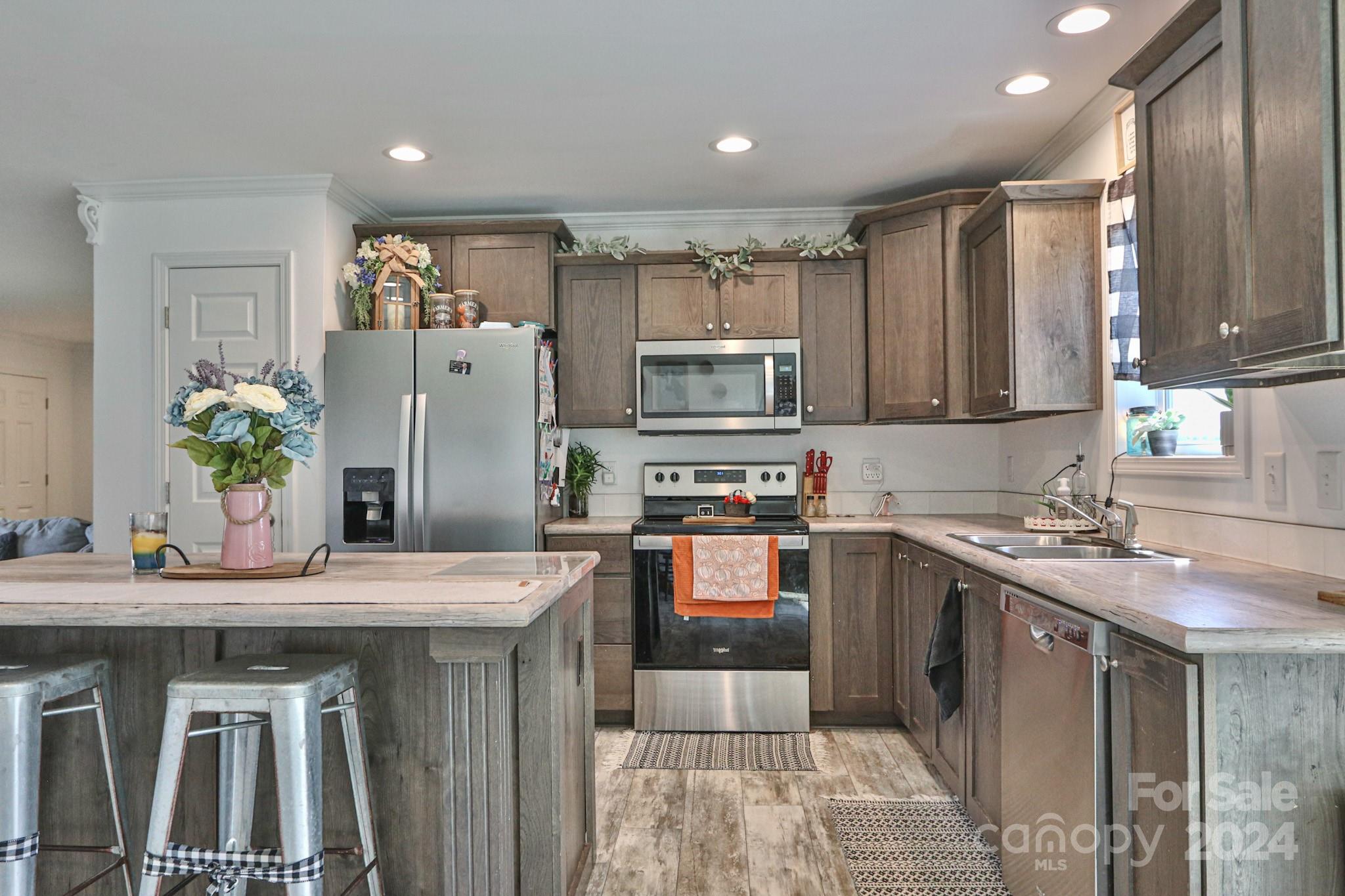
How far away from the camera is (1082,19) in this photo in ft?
7.44

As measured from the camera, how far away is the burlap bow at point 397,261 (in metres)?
3.61

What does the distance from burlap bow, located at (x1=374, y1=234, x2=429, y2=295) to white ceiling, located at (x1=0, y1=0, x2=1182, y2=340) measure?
26 centimetres

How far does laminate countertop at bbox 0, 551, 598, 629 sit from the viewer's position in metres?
1.54

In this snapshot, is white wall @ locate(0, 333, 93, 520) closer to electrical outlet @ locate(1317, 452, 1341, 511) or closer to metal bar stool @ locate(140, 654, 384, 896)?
metal bar stool @ locate(140, 654, 384, 896)

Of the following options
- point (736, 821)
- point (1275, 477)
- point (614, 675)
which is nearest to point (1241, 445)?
point (1275, 477)

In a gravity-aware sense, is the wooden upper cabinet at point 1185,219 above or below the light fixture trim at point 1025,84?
below

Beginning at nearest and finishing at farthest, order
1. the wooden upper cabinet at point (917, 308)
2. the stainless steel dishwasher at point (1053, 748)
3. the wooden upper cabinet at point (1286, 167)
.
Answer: the wooden upper cabinet at point (1286, 167)
the stainless steel dishwasher at point (1053, 748)
the wooden upper cabinet at point (917, 308)

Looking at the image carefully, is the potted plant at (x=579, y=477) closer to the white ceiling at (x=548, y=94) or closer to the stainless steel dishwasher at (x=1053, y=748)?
the white ceiling at (x=548, y=94)

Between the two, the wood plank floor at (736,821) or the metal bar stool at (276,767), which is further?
the wood plank floor at (736,821)

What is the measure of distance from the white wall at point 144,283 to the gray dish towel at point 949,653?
2.51 meters

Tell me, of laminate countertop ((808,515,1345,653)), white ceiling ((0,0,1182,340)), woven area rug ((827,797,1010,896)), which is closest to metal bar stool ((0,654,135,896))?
white ceiling ((0,0,1182,340))

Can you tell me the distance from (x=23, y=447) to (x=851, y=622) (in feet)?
25.3

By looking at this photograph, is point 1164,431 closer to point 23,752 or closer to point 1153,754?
point 1153,754

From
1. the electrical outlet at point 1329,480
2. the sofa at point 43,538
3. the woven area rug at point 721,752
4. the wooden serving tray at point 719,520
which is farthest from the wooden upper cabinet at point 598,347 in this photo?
the sofa at point 43,538
